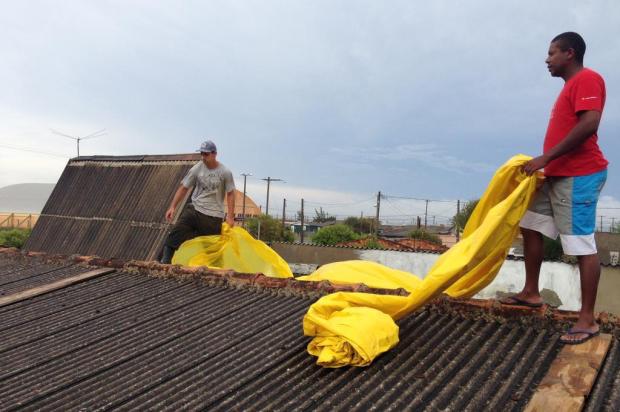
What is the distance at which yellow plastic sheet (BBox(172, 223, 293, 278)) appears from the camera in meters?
5.26

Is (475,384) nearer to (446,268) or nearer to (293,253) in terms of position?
(446,268)

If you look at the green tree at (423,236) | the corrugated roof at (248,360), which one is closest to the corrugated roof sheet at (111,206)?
the corrugated roof at (248,360)

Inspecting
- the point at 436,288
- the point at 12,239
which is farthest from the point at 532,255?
the point at 12,239

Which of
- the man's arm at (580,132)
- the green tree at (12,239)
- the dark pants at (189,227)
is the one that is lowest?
the green tree at (12,239)

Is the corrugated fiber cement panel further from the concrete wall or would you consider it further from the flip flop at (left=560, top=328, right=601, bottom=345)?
the concrete wall

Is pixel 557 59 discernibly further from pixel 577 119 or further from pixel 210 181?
pixel 210 181

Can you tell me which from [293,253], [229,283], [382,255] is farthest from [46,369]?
[293,253]

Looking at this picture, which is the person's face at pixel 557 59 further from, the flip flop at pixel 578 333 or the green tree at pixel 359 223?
the green tree at pixel 359 223

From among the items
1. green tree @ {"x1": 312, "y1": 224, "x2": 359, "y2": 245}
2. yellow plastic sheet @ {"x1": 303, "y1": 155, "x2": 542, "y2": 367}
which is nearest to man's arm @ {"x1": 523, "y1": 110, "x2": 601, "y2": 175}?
yellow plastic sheet @ {"x1": 303, "y1": 155, "x2": 542, "y2": 367}

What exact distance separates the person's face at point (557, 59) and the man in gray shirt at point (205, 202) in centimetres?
349

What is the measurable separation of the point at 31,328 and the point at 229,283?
1314 millimetres

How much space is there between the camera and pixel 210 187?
5.69 meters

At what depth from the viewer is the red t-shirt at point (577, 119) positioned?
261 cm

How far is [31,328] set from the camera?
11.4 ft
